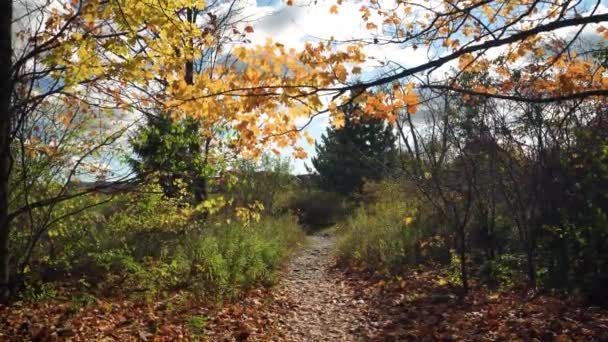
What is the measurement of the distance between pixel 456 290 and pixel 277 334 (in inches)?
123

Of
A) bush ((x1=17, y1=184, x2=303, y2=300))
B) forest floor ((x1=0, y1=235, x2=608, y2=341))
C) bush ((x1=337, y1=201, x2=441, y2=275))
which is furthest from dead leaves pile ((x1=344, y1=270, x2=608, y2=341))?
bush ((x1=17, y1=184, x2=303, y2=300))

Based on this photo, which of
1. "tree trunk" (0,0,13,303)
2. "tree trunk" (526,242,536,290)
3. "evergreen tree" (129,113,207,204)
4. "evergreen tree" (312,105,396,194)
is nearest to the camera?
"tree trunk" (0,0,13,303)

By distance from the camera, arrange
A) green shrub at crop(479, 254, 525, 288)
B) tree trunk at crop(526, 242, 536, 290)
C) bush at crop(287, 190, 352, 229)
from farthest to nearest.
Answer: bush at crop(287, 190, 352, 229)
green shrub at crop(479, 254, 525, 288)
tree trunk at crop(526, 242, 536, 290)

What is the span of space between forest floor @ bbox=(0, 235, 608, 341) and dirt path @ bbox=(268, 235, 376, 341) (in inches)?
0.6

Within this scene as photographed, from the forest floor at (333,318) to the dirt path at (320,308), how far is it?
15mm

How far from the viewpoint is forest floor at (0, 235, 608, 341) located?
495 cm

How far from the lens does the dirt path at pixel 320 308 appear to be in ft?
19.5

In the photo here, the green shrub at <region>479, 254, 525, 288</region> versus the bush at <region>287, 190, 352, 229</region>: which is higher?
the bush at <region>287, 190, 352, 229</region>

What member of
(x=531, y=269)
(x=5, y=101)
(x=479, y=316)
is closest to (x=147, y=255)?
(x=5, y=101)

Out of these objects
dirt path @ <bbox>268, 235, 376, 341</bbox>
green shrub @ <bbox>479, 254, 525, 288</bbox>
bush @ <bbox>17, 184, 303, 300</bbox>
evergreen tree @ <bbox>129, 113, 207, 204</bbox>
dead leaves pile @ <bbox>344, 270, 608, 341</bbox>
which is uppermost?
evergreen tree @ <bbox>129, 113, 207, 204</bbox>

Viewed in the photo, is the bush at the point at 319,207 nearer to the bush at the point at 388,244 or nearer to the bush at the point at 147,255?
the bush at the point at 388,244

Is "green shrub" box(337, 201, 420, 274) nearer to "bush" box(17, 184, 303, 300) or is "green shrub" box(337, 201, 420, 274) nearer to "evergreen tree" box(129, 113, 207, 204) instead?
"bush" box(17, 184, 303, 300)

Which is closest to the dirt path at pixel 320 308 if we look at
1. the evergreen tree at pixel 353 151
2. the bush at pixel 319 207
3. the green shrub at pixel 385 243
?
the green shrub at pixel 385 243

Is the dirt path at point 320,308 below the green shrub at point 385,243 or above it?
below
